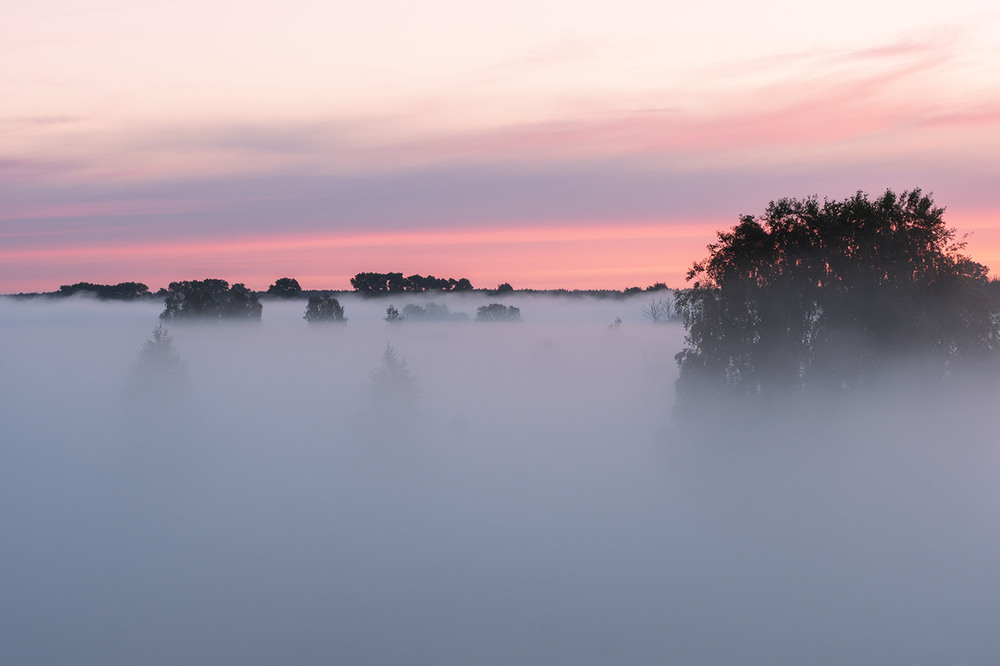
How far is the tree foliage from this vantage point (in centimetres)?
14912

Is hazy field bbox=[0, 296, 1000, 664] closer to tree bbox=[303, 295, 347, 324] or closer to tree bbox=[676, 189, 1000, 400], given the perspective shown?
tree bbox=[676, 189, 1000, 400]

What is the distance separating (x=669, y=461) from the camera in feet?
123

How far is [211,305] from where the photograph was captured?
149m

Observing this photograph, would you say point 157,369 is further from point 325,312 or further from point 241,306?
point 325,312

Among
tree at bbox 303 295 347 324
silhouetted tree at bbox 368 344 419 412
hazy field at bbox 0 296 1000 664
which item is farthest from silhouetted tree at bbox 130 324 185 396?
tree at bbox 303 295 347 324

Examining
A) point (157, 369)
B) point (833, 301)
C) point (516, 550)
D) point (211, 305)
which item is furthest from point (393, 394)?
point (211, 305)

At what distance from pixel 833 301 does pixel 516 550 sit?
18513 millimetres

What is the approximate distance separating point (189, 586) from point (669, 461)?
2032 cm

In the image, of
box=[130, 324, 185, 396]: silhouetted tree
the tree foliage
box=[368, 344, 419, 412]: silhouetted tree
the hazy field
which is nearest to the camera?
the hazy field

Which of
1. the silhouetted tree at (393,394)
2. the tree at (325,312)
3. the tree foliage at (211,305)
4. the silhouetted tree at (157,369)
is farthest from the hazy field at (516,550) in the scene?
the tree at (325,312)

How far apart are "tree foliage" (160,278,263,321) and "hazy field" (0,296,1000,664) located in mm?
86313

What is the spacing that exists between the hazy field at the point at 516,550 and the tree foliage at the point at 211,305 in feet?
283

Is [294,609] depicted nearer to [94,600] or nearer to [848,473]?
[94,600]

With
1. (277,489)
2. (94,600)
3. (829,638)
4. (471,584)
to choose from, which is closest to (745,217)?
(829,638)
